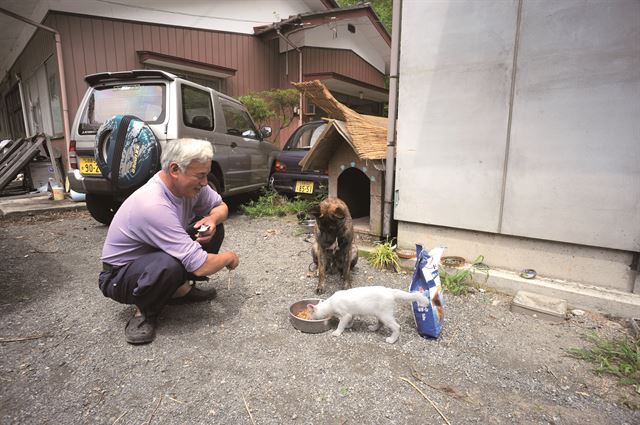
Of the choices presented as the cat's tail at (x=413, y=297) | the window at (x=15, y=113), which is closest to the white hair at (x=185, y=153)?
the cat's tail at (x=413, y=297)

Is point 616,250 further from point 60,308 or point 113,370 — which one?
point 60,308

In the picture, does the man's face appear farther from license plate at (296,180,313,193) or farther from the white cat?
license plate at (296,180,313,193)

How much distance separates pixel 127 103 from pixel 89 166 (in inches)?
41.6

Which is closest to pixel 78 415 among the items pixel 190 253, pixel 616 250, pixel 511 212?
pixel 190 253

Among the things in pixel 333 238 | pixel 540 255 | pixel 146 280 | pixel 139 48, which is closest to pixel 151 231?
pixel 146 280

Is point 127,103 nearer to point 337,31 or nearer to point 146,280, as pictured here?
point 146,280

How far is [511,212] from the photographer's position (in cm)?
329

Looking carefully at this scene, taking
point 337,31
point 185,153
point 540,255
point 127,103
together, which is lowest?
point 540,255

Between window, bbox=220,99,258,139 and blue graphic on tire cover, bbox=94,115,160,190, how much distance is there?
207cm

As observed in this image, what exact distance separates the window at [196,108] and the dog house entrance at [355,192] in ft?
7.80

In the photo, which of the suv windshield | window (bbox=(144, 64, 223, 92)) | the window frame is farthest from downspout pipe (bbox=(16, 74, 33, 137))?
the window frame

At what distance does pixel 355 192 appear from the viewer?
5844mm

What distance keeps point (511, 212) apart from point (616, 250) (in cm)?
87

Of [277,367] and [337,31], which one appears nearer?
[277,367]
